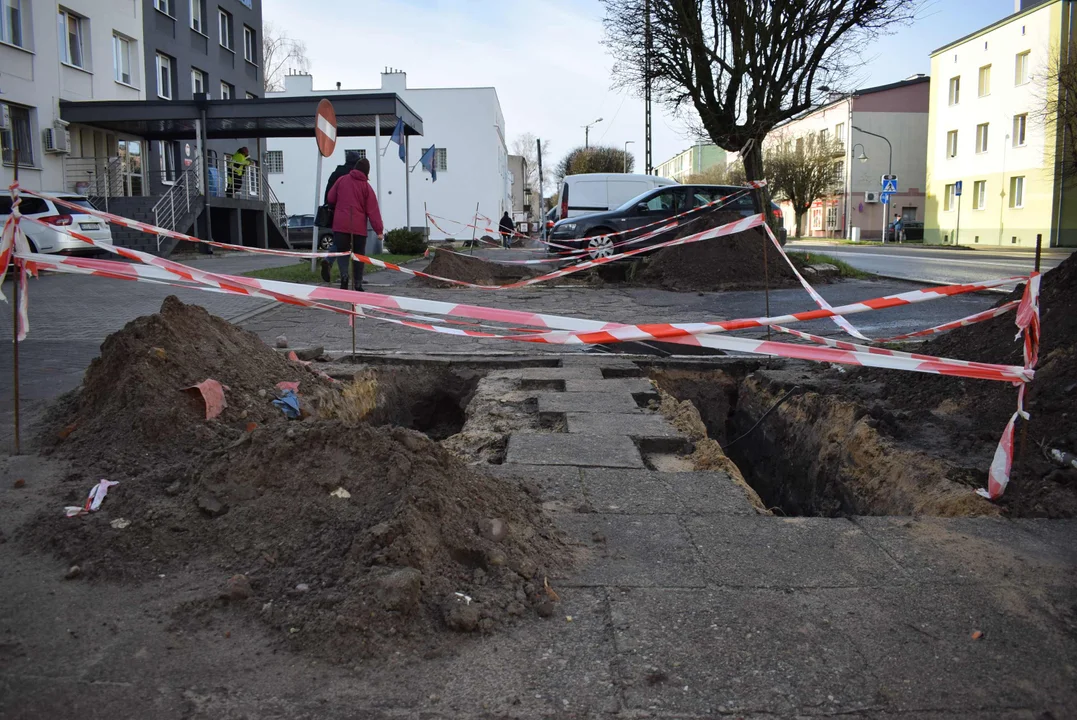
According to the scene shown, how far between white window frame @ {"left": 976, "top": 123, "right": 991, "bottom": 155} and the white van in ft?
91.3

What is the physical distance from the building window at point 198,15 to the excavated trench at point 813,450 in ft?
105

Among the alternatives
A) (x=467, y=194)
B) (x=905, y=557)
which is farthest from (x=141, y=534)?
(x=467, y=194)

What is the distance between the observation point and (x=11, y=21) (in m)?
22.0

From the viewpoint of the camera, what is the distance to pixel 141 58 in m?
28.1

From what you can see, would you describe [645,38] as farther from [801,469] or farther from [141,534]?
[141,534]

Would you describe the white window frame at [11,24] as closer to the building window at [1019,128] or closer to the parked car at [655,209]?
the parked car at [655,209]

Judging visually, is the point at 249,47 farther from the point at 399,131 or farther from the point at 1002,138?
the point at 1002,138

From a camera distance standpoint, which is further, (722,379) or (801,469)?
(722,379)

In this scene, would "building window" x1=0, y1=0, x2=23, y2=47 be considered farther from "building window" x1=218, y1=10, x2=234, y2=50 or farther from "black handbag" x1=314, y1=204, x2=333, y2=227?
"black handbag" x1=314, y1=204, x2=333, y2=227

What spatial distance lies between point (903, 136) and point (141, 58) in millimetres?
45545

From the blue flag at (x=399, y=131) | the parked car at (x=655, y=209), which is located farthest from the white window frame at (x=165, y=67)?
the parked car at (x=655, y=209)

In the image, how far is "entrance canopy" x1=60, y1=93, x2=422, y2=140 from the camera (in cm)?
2136

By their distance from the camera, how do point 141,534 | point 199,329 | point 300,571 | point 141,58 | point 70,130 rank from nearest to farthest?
point 300,571, point 141,534, point 199,329, point 70,130, point 141,58

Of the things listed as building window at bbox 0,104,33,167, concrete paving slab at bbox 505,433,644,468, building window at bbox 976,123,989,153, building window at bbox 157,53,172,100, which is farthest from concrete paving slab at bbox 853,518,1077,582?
building window at bbox 976,123,989,153
